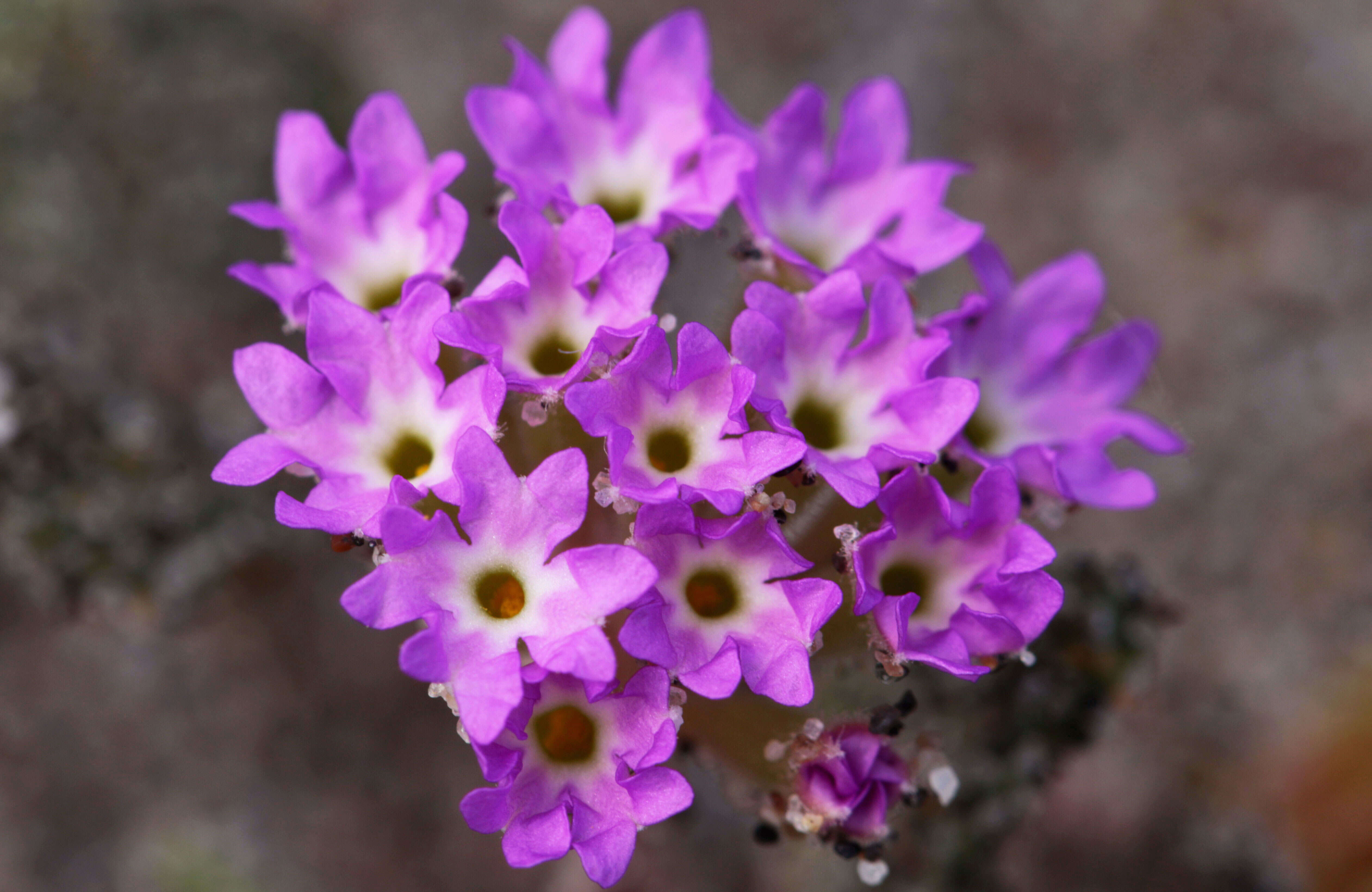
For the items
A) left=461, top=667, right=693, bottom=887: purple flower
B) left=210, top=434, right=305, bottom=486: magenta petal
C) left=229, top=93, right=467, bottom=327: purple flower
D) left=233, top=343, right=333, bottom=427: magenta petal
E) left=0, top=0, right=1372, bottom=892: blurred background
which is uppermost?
left=229, top=93, right=467, bottom=327: purple flower

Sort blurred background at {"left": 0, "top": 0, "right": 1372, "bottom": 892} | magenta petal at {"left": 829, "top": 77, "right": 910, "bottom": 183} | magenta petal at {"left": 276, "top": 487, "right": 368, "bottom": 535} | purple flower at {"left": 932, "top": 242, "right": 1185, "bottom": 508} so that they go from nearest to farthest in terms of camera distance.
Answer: magenta petal at {"left": 276, "top": 487, "right": 368, "bottom": 535}
purple flower at {"left": 932, "top": 242, "right": 1185, "bottom": 508}
magenta petal at {"left": 829, "top": 77, "right": 910, "bottom": 183}
blurred background at {"left": 0, "top": 0, "right": 1372, "bottom": 892}

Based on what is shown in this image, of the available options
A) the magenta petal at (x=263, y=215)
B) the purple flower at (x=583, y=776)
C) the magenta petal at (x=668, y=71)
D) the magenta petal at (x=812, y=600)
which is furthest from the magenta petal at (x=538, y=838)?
the magenta petal at (x=668, y=71)

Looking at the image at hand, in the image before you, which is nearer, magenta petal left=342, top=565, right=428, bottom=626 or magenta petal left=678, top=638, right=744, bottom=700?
magenta petal left=342, top=565, right=428, bottom=626

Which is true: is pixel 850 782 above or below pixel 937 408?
Answer: below

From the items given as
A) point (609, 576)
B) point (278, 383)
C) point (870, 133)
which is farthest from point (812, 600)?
point (870, 133)

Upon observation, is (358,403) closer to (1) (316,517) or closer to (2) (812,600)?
(1) (316,517)

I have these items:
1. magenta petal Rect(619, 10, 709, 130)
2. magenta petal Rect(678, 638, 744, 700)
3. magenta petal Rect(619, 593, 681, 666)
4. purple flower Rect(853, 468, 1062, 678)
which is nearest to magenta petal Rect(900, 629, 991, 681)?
purple flower Rect(853, 468, 1062, 678)

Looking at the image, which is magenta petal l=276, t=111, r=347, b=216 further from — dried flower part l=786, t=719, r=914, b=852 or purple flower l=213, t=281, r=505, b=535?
dried flower part l=786, t=719, r=914, b=852
